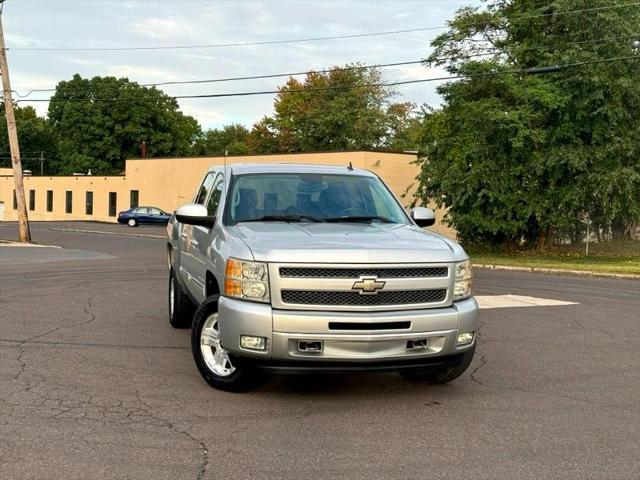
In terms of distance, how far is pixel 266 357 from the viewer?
18.3 ft

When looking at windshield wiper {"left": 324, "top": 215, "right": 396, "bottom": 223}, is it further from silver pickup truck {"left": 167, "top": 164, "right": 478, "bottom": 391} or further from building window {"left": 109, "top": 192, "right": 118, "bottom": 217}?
building window {"left": 109, "top": 192, "right": 118, "bottom": 217}

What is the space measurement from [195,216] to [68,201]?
209ft

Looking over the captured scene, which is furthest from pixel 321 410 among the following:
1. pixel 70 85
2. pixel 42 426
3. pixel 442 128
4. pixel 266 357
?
pixel 70 85

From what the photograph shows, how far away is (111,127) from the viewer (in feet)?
287

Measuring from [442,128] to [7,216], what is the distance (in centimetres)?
5817

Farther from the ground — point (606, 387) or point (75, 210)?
point (606, 387)

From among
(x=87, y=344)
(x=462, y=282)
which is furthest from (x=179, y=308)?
(x=462, y=282)

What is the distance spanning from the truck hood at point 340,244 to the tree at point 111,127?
269 ft

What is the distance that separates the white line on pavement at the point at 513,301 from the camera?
12.3m

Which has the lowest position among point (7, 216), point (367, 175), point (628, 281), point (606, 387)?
point (7, 216)

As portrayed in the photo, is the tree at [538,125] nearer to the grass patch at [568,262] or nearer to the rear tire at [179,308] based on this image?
the grass patch at [568,262]

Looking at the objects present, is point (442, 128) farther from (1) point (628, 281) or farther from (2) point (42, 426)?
(2) point (42, 426)

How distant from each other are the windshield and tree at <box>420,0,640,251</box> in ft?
59.3

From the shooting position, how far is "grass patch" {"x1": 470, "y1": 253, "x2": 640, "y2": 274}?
20.3 metres
